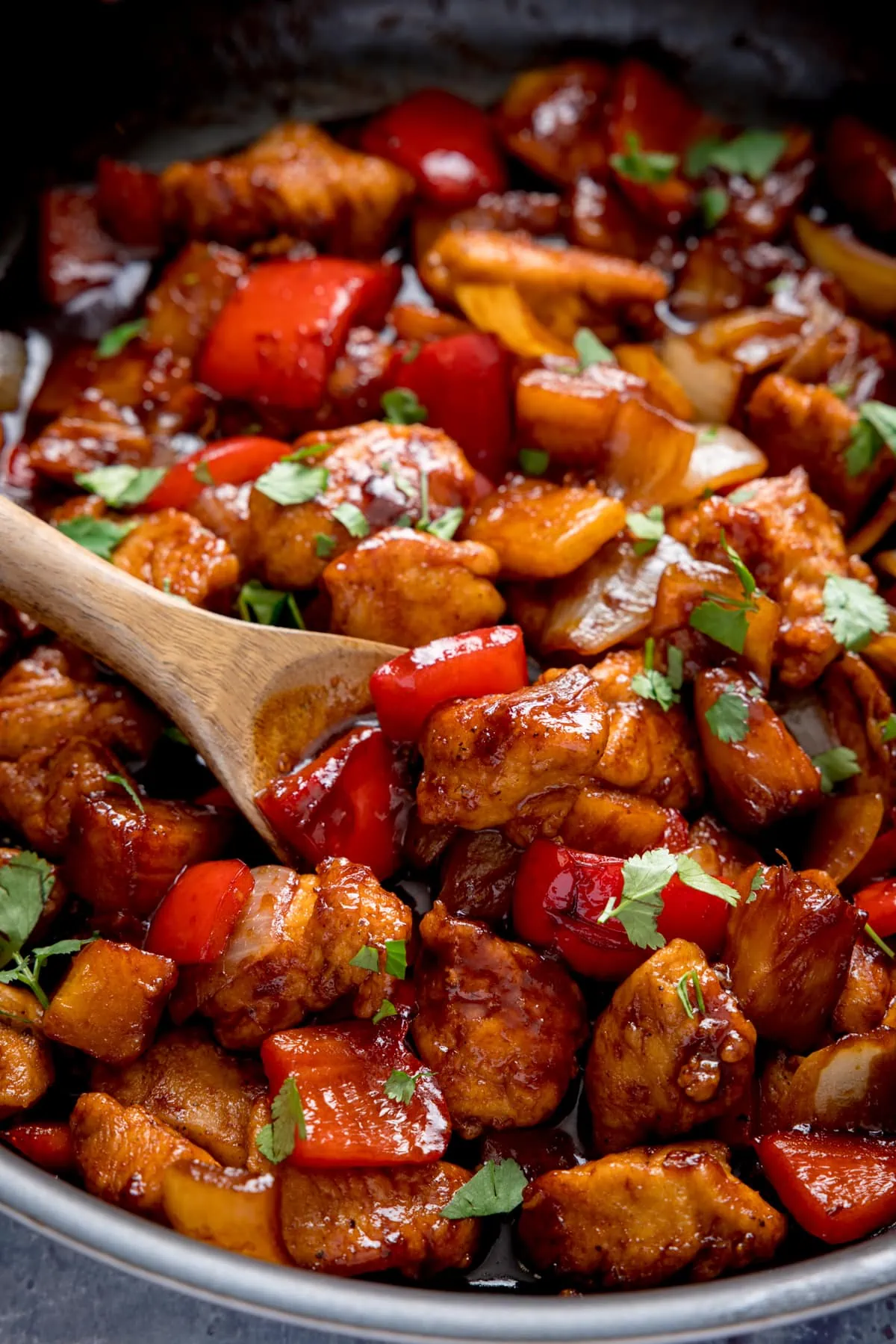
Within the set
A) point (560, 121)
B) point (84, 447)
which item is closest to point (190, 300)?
point (84, 447)

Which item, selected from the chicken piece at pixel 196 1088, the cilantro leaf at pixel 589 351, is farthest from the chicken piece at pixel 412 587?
the chicken piece at pixel 196 1088

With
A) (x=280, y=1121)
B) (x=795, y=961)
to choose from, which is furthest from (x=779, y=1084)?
(x=280, y=1121)

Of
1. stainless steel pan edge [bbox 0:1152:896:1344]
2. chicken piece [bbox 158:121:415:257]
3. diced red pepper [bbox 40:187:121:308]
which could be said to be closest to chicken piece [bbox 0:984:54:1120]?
stainless steel pan edge [bbox 0:1152:896:1344]

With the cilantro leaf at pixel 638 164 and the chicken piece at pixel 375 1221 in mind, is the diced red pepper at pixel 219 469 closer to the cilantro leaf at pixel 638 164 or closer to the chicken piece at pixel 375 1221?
the cilantro leaf at pixel 638 164

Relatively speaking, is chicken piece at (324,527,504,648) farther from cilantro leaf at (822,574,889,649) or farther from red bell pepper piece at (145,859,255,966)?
cilantro leaf at (822,574,889,649)

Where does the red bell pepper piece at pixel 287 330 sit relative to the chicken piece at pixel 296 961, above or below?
above

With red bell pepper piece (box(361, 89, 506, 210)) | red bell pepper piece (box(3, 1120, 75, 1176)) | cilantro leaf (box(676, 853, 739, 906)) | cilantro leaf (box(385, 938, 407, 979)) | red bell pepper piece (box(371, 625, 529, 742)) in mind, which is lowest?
red bell pepper piece (box(3, 1120, 75, 1176))
